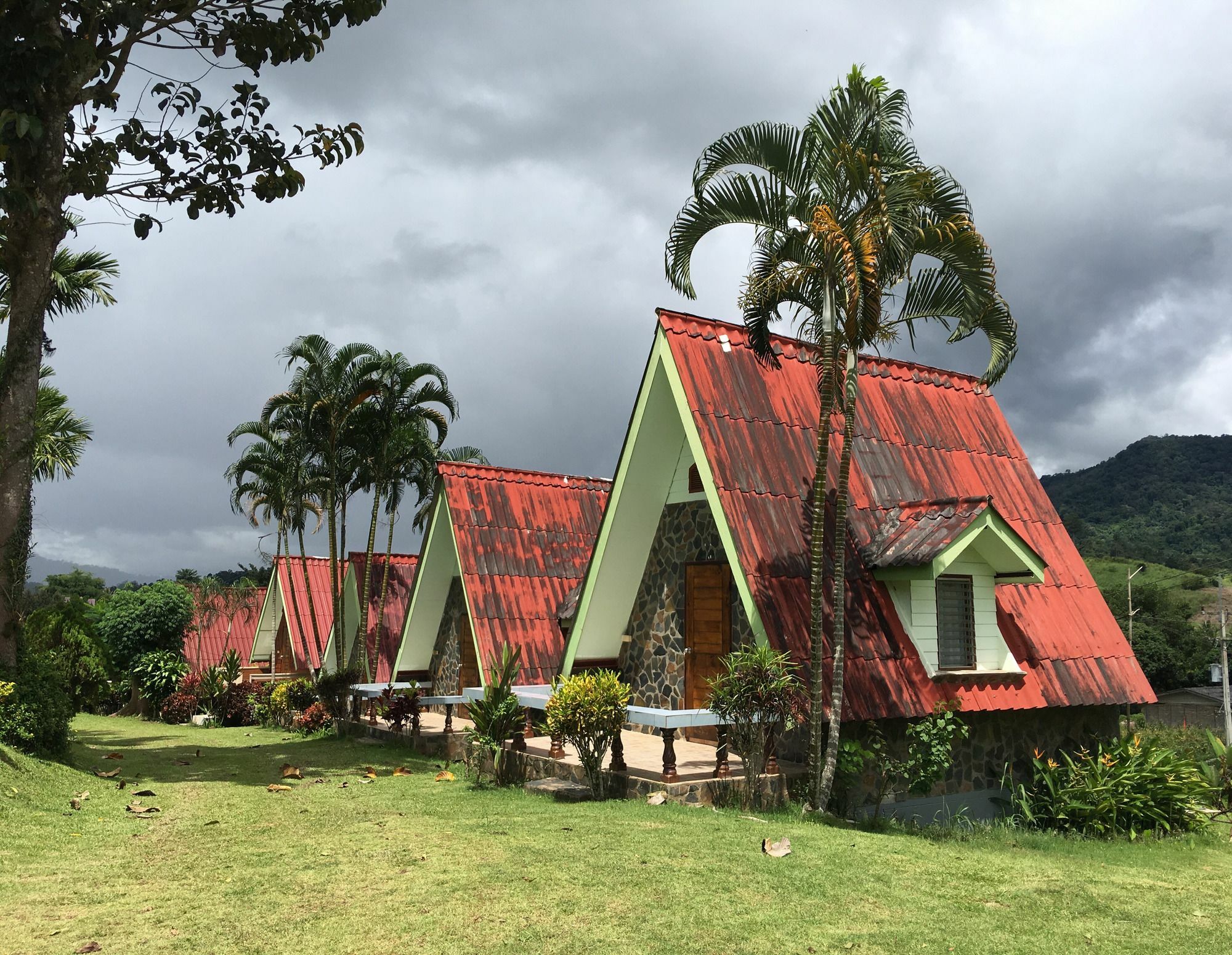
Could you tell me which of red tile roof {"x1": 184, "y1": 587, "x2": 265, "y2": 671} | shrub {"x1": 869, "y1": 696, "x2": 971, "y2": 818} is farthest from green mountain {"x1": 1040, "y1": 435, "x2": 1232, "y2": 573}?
shrub {"x1": 869, "y1": 696, "x2": 971, "y2": 818}

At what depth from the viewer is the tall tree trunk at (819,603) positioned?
1060 cm

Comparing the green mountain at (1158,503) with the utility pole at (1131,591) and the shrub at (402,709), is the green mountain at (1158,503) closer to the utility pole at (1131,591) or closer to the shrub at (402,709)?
the utility pole at (1131,591)

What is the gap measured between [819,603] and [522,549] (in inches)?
403

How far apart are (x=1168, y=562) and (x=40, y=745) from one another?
91533 mm

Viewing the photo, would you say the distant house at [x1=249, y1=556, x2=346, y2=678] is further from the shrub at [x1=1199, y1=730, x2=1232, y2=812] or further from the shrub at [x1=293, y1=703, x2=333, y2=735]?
the shrub at [x1=1199, y1=730, x2=1232, y2=812]

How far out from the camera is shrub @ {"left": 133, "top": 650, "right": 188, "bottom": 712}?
29.7m

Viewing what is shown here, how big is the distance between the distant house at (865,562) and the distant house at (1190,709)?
39.1 meters

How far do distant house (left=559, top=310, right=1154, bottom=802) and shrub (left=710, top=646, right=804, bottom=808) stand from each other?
2.05 feet

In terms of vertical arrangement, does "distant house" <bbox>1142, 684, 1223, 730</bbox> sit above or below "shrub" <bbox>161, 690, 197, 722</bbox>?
above

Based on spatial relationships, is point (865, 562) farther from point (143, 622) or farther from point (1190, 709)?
point (1190, 709)

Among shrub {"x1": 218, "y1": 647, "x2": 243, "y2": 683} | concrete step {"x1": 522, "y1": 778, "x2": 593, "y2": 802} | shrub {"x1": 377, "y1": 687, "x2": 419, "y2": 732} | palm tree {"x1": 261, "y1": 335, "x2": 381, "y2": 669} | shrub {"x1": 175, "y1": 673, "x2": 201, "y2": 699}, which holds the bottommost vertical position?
concrete step {"x1": 522, "y1": 778, "x2": 593, "y2": 802}

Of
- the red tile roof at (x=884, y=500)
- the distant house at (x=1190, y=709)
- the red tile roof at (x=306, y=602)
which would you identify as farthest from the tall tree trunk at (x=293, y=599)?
the distant house at (x=1190, y=709)

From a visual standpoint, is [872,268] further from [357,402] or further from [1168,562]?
[1168,562]

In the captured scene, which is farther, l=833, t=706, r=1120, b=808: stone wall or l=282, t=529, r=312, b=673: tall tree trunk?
→ l=282, t=529, r=312, b=673: tall tree trunk
